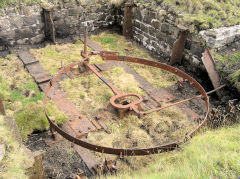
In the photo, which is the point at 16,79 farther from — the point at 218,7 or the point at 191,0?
the point at 218,7

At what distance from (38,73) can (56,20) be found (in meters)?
2.16

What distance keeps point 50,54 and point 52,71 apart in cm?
89

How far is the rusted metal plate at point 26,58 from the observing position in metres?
7.01

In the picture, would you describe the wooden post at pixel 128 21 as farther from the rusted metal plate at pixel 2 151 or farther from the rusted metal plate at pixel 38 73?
the rusted metal plate at pixel 2 151

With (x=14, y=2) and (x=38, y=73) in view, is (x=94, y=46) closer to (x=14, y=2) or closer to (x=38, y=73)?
(x=38, y=73)

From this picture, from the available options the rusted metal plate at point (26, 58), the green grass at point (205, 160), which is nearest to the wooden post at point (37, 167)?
the green grass at point (205, 160)

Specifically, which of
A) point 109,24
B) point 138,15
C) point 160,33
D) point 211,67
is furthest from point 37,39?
point 211,67

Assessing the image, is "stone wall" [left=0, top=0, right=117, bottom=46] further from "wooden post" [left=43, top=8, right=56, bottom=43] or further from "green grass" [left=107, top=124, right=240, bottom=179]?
"green grass" [left=107, top=124, right=240, bottom=179]

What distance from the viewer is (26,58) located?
7160 millimetres

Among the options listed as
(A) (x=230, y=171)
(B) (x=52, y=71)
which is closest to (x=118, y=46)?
(B) (x=52, y=71)

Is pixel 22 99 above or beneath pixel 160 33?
beneath

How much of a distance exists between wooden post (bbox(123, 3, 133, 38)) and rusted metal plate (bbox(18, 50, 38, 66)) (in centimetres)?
306

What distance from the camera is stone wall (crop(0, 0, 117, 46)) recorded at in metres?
7.27

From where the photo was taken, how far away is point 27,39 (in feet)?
25.5
